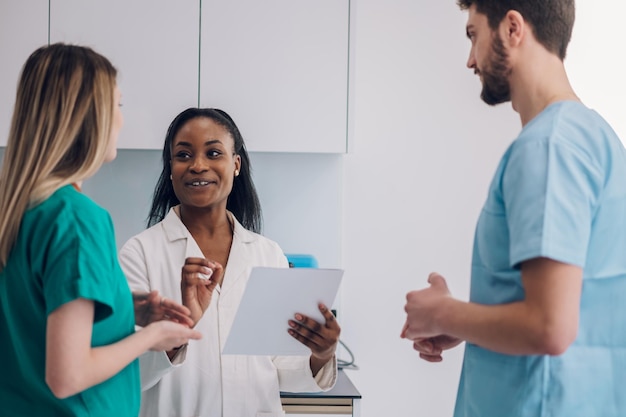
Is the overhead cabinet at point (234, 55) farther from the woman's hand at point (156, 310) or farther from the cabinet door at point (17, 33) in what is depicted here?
the woman's hand at point (156, 310)

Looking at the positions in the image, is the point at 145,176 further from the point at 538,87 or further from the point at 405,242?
the point at 538,87

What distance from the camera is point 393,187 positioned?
332 cm

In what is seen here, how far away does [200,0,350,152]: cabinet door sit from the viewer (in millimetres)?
2965

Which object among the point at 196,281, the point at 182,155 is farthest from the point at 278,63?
the point at 196,281

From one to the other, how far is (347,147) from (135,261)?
1.04m

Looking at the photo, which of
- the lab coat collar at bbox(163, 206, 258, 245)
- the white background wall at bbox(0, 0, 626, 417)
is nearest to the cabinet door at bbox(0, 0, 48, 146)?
the white background wall at bbox(0, 0, 626, 417)

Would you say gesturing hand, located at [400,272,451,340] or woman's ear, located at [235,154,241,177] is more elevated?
woman's ear, located at [235,154,241,177]

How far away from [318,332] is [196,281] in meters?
0.33

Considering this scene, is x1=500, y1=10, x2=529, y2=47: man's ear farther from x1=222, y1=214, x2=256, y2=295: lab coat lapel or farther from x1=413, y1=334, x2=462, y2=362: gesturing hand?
x1=222, y1=214, x2=256, y2=295: lab coat lapel

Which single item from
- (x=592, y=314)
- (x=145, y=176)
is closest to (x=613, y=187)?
(x=592, y=314)

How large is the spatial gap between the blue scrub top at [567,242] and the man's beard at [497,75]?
0.13 metres

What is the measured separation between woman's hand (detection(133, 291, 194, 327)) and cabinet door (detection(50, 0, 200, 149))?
4.46ft

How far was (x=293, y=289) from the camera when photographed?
1.84 m

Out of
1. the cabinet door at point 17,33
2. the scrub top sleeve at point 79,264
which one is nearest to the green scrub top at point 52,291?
the scrub top sleeve at point 79,264
